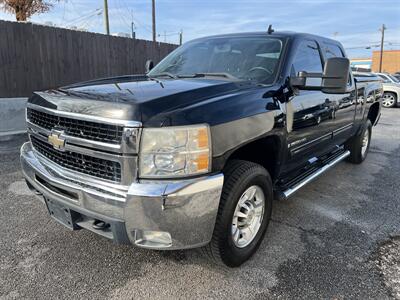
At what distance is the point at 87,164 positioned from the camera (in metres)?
2.30

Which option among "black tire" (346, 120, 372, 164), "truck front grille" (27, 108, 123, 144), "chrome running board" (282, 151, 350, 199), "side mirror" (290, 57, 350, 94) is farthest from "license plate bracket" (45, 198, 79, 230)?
"black tire" (346, 120, 372, 164)

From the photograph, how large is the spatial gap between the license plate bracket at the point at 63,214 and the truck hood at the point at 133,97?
2.34ft

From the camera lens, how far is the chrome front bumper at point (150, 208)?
206 cm

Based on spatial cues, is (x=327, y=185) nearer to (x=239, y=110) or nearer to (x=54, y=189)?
(x=239, y=110)

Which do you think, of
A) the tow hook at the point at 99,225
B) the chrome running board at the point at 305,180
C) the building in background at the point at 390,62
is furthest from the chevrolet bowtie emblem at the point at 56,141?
the building in background at the point at 390,62

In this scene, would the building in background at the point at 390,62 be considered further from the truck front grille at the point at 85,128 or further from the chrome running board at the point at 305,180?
the truck front grille at the point at 85,128

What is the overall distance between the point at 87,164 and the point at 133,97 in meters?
→ 0.55

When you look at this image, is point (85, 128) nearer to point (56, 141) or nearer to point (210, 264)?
point (56, 141)

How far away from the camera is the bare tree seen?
14773 millimetres

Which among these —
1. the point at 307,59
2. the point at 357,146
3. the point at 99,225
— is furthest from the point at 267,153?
the point at 357,146

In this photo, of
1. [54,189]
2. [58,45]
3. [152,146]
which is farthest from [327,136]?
[58,45]

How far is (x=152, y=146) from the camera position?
2066 mm

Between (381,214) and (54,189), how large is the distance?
11.4ft

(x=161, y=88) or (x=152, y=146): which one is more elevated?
(x=161, y=88)
